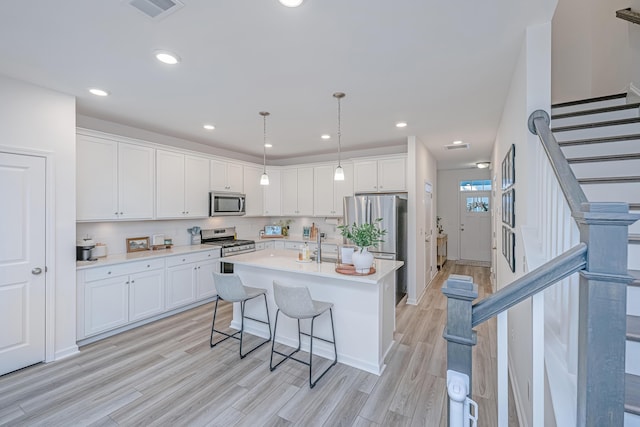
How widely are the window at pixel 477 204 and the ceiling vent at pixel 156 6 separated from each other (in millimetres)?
8056

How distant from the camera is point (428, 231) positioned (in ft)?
18.3

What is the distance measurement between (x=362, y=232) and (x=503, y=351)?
5.74 feet

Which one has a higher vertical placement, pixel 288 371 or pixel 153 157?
pixel 153 157

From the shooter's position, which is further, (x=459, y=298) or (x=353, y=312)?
(x=353, y=312)

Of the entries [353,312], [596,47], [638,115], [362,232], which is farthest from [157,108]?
[596,47]

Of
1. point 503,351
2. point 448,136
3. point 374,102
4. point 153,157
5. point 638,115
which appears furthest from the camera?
point 448,136

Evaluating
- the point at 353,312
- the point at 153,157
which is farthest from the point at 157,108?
the point at 353,312

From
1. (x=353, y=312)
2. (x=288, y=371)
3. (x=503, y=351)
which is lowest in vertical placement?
(x=288, y=371)

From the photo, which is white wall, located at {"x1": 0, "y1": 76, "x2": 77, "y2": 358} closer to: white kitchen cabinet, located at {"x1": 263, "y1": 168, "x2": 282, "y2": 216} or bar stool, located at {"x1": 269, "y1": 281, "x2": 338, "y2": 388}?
bar stool, located at {"x1": 269, "y1": 281, "x2": 338, "y2": 388}

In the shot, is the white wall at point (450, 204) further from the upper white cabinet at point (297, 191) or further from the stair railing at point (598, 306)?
the stair railing at point (598, 306)

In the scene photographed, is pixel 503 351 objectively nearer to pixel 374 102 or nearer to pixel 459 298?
pixel 459 298

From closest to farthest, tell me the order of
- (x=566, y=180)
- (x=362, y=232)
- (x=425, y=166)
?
(x=566, y=180)
(x=362, y=232)
(x=425, y=166)

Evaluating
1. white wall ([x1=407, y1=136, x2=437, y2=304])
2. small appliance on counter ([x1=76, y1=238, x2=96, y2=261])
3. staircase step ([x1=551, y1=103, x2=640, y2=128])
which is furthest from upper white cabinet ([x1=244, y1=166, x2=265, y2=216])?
staircase step ([x1=551, y1=103, x2=640, y2=128])

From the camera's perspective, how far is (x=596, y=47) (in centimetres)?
311
